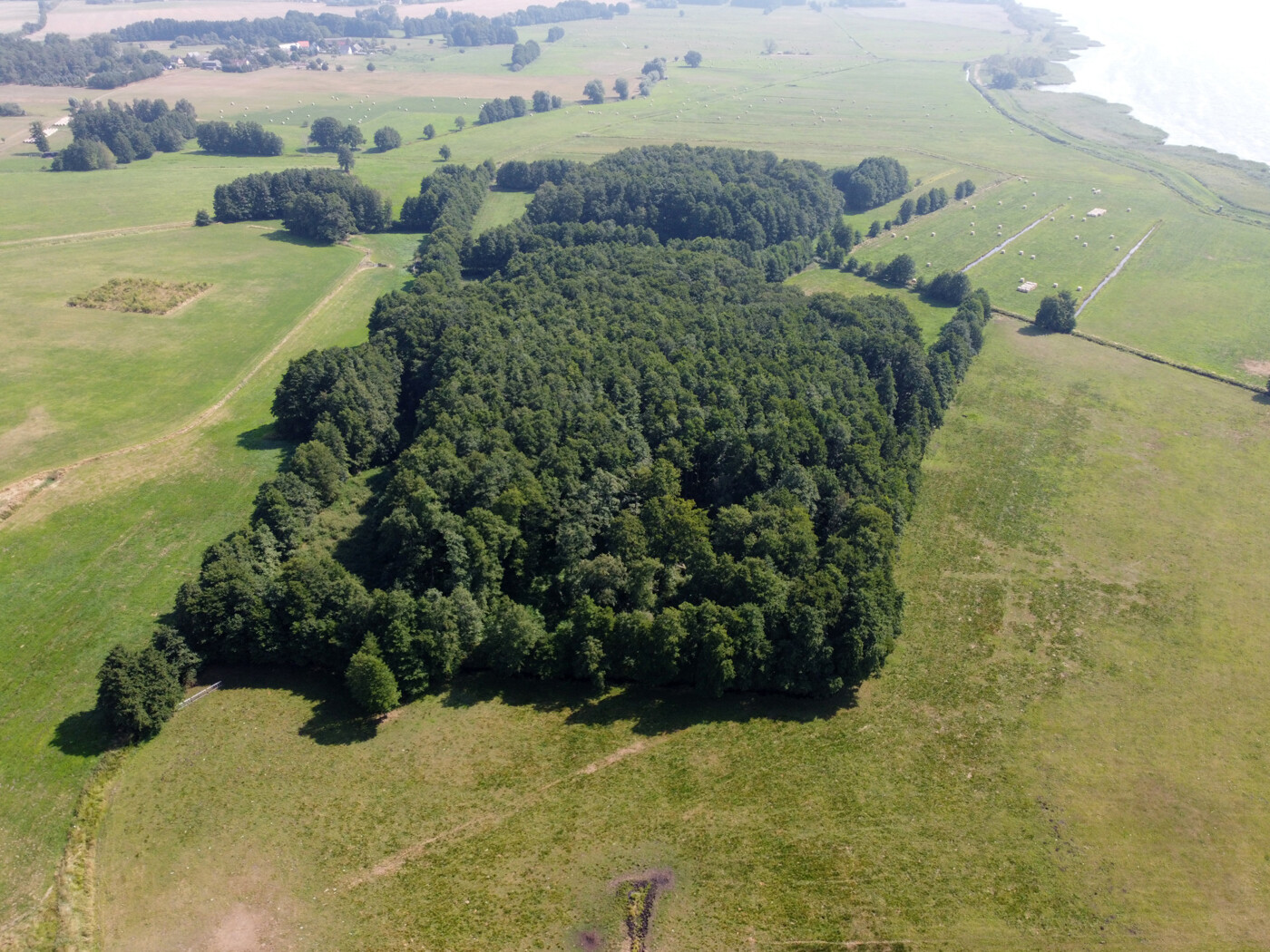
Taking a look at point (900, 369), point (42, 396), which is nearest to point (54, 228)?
point (42, 396)

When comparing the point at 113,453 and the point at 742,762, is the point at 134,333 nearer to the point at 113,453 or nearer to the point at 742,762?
the point at 113,453

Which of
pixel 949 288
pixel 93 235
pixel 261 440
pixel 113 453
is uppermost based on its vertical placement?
pixel 93 235

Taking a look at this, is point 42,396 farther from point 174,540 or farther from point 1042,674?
point 1042,674

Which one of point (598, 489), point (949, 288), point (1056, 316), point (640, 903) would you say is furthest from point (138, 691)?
point (1056, 316)

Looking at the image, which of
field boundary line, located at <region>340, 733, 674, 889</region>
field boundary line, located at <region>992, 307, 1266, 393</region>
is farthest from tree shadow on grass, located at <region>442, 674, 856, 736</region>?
field boundary line, located at <region>992, 307, 1266, 393</region>

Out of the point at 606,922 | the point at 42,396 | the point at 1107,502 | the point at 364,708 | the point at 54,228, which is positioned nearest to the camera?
the point at 606,922

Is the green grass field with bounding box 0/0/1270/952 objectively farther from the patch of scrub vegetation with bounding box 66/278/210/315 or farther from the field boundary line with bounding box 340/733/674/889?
the patch of scrub vegetation with bounding box 66/278/210/315

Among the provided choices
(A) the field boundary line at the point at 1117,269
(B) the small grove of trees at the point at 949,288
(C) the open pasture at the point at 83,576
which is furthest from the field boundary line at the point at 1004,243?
(C) the open pasture at the point at 83,576
